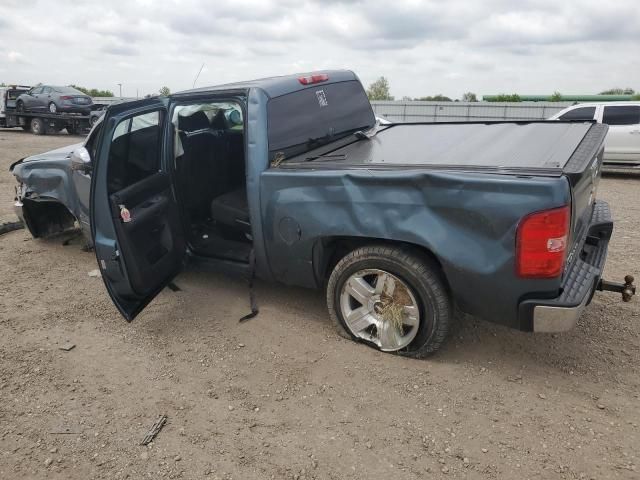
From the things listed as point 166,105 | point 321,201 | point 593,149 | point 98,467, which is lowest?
point 98,467

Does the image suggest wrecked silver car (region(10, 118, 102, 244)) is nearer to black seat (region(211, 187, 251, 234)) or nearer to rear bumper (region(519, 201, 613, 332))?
black seat (region(211, 187, 251, 234))

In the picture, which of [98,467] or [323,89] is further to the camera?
[323,89]

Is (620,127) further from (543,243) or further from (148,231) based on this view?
(148,231)

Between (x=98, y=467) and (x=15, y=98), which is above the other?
(x=15, y=98)

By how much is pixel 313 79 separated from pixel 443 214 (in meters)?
1.94

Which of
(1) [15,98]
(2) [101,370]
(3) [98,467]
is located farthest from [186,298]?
(1) [15,98]

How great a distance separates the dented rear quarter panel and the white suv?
8.71 m

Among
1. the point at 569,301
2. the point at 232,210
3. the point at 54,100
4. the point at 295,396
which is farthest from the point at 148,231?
the point at 54,100

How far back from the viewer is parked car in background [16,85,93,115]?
19766 millimetres

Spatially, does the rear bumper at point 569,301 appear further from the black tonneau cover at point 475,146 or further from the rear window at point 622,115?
the rear window at point 622,115

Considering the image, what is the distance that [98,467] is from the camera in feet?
8.20

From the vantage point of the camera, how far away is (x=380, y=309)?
326 cm

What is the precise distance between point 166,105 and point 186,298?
5.29 ft

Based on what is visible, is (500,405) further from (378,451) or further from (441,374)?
(378,451)
